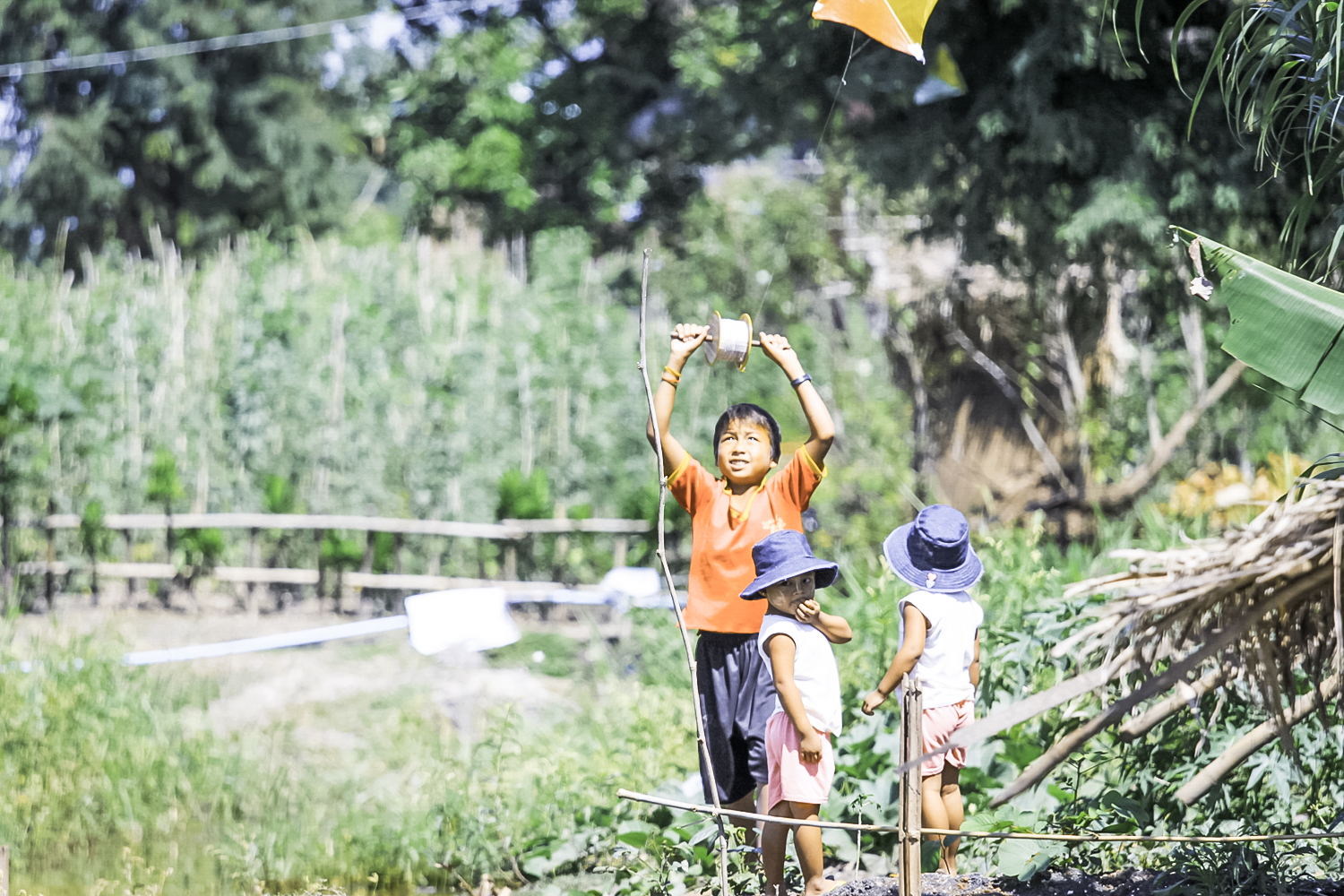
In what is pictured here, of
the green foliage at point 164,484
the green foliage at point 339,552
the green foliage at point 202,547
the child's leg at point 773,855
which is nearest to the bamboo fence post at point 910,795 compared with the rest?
the child's leg at point 773,855

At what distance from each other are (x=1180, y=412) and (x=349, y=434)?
21.1 ft

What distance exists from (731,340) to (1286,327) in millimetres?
1456

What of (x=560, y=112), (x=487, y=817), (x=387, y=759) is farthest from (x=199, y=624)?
(x=560, y=112)

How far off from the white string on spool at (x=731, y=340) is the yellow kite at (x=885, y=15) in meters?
1.15

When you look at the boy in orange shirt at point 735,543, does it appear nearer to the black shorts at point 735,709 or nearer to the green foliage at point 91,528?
the black shorts at point 735,709

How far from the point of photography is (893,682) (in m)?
3.47

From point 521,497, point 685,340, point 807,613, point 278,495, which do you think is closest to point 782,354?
point 685,340

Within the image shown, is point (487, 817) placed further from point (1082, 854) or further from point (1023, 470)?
point (1023, 470)

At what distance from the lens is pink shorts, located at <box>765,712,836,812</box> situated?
339 cm

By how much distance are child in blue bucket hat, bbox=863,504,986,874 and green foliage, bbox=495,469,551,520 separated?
5781 mm

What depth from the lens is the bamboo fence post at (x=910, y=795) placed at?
9.58ft

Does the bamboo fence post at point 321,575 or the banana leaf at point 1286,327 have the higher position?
the banana leaf at point 1286,327

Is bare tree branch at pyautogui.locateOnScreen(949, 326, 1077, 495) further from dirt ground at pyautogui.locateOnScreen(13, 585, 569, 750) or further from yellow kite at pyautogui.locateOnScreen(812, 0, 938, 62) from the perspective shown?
yellow kite at pyautogui.locateOnScreen(812, 0, 938, 62)

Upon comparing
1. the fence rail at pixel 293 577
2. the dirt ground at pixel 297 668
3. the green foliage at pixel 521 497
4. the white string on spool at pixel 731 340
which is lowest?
the dirt ground at pixel 297 668
